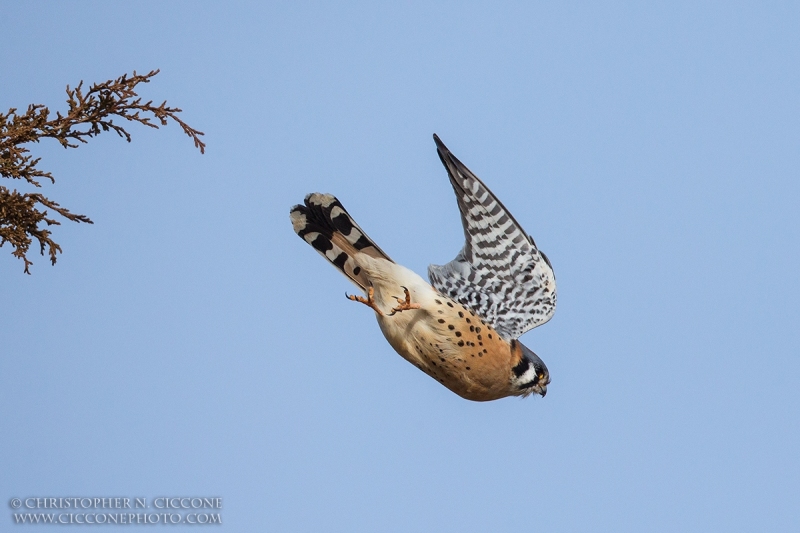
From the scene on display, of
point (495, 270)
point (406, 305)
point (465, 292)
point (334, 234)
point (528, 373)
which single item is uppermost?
point (334, 234)

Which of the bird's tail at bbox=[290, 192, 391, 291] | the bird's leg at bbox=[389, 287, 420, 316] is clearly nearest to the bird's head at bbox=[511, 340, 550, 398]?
the bird's leg at bbox=[389, 287, 420, 316]

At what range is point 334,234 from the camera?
243 inches

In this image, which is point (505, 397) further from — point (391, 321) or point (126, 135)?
point (126, 135)

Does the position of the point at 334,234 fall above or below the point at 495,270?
above

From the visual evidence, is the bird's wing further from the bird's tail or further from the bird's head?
the bird's tail

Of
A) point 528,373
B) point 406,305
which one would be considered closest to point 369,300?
point 406,305

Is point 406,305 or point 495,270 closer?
point 406,305

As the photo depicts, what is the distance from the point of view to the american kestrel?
586 cm

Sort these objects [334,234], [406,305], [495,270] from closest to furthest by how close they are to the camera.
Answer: [406,305] < [334,234] < [495,270]

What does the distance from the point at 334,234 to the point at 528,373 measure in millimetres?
1599

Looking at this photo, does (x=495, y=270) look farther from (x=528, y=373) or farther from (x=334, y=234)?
(x=334, y=234)

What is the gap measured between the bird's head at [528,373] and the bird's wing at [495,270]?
0.58 feet

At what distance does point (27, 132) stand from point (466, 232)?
3.13 meters

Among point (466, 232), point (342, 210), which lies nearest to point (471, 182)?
point (466, 232)
